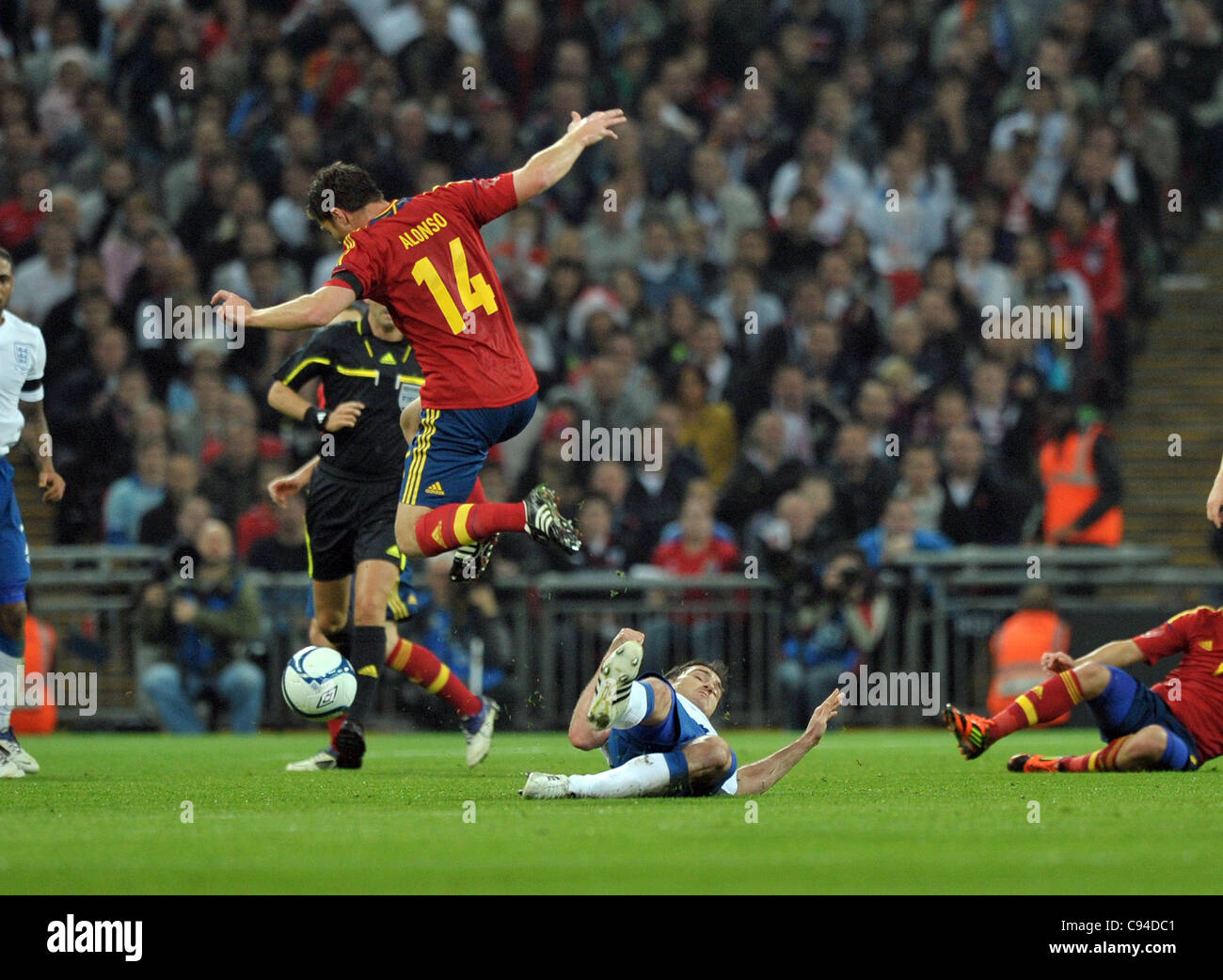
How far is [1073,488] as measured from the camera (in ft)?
52.1

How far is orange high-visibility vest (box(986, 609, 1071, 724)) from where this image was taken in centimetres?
A: 1419

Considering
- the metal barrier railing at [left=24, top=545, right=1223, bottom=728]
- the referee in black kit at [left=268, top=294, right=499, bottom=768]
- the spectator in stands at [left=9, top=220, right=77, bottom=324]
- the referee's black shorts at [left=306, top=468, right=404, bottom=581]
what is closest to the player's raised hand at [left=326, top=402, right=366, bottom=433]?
the referee in black kit at [left=268, top=294, right=499, bottom=768]

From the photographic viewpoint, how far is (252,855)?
6000 millimetres

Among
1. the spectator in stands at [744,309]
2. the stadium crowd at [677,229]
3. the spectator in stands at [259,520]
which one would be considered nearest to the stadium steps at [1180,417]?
the stadium crowd at [677,229]

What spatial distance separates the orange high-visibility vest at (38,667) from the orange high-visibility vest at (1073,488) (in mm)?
8039

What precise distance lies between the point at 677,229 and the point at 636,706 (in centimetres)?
1142

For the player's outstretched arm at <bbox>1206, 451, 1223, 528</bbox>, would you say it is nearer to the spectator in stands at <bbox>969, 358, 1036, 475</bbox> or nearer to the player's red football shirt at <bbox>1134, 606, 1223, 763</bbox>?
the player's red football shirt at <bbox>1134, 606, 1223, 763</bbox>

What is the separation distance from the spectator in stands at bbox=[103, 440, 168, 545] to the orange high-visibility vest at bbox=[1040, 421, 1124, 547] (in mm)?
7299

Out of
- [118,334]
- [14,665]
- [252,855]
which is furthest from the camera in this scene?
[118,334]

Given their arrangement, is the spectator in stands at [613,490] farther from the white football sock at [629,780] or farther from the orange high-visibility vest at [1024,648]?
the white football sock at [629,780]

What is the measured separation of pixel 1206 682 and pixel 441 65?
1231 centimetres

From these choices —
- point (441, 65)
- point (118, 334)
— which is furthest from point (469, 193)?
point (441, 65)

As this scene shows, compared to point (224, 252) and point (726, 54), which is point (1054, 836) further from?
point (726, 54)

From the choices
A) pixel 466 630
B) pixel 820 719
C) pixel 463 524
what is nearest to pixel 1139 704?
pixel 820 719
